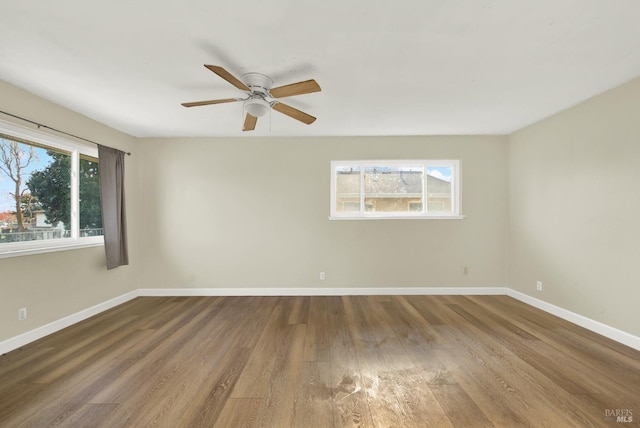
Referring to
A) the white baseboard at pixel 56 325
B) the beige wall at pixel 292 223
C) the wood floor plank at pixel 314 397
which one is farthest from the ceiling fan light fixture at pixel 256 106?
the white baseboard at pixel 56 325

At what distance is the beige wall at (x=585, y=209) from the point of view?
261 centimetres

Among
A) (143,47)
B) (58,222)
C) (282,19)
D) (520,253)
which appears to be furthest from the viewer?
(520,253)

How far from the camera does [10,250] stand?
2.59 meters

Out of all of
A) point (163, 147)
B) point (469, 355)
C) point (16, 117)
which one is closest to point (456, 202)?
point (469, 355)

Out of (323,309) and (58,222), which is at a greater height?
(58,222)

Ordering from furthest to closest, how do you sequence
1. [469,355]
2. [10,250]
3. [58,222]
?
1. [58,222]
2. [10,250]
3. [469,355]

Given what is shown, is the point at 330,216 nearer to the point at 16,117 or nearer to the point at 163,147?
the point at 163,147

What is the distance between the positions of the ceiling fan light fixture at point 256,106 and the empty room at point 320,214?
0.01 m

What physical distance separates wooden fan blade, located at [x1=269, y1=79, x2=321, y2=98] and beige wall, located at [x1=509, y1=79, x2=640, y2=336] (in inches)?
120

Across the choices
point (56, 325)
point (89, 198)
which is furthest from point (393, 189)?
point (56, 325)

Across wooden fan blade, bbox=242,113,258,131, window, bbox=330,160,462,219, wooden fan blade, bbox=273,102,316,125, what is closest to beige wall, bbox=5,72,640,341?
window, bbox=330,160,462,219

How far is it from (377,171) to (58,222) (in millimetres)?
4247

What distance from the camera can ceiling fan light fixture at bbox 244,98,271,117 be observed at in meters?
2.42

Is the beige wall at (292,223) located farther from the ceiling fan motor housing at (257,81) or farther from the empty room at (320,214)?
the ceiling fan motor housing at (257,81)
